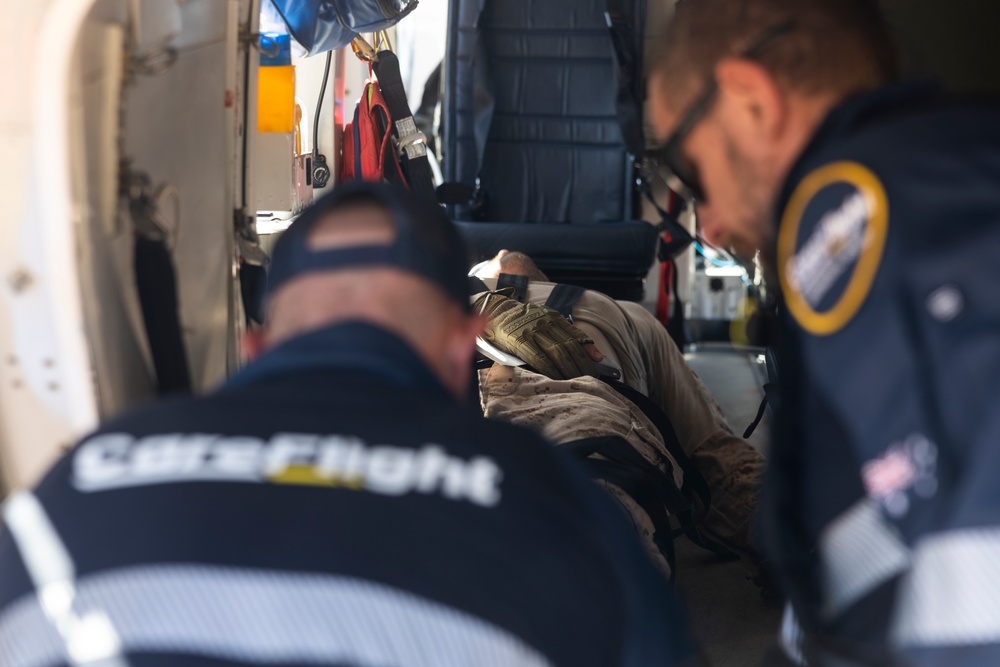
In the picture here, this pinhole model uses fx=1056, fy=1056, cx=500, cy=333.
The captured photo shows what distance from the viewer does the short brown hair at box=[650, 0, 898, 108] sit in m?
1.22

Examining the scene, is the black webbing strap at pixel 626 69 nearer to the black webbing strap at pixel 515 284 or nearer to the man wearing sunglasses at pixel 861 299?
the black webbing strap at pixel 515 284

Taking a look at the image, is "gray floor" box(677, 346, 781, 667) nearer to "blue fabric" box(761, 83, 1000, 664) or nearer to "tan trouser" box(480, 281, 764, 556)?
Result: "tan trouser" box(480, 281, 764, 556)

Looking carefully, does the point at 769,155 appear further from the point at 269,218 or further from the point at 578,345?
the point at 269,218

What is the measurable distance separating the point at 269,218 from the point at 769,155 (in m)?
2.70

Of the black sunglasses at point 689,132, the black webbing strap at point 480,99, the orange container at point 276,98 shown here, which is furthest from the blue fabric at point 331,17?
the black webbing strap at point 480,99

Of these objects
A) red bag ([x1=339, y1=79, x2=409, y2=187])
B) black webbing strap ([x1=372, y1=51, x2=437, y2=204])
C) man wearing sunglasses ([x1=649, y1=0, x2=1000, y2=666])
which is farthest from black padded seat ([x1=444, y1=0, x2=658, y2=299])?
man wearing sunglasses ([x1=649, y1=0, x2=1000, y2=666])

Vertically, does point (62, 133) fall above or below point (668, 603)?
above

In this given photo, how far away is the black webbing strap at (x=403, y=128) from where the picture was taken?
12.7ft

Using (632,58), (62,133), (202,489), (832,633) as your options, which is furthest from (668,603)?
(632,58)

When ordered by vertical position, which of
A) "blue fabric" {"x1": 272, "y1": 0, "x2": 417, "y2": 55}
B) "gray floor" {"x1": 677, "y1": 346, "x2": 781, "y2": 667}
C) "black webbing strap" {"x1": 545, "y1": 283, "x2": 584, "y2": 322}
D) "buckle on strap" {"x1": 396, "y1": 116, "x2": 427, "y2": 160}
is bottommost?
"gray floor" {"x1": 677, "y1": 346, "x2": 781, "y2": 667}

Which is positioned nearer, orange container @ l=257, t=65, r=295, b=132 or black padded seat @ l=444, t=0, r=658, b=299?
orange container @ l=257, t=65, r=295, b=132

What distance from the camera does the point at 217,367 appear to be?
186 cm

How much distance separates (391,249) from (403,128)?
2881 millimetres

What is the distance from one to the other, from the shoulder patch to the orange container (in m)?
2.02
